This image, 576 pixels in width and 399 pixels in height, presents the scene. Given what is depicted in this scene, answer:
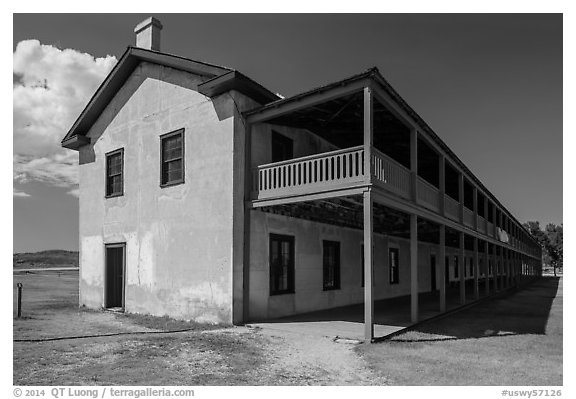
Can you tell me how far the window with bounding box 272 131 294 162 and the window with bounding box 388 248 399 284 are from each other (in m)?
10.3

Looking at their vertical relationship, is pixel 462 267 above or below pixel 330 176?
below

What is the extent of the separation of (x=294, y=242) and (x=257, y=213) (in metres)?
2.20

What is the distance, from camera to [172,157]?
15.0 meters

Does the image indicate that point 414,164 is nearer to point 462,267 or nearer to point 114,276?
point 462,267

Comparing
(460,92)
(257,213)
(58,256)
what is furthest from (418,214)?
(58,256)

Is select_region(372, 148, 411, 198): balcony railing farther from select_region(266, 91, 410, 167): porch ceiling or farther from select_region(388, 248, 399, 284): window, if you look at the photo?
select_region(388, 248, 399, 284): window

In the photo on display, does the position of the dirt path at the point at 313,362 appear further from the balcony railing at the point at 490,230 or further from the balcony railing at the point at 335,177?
the balcony railing at the point at 490,230

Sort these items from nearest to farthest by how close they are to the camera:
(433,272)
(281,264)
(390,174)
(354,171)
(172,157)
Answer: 1. (354,171)
2. (390,174)
3. (281,264)
4. (172,157)
5. (433,272)

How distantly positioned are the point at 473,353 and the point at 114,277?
1299 cm

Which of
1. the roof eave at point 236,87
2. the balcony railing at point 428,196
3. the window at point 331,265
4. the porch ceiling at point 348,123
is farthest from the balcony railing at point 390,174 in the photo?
the window at point 331,265

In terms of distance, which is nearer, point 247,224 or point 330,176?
point 330,176

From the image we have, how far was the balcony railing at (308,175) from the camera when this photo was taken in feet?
36.7

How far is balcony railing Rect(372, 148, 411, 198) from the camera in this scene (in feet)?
36.6

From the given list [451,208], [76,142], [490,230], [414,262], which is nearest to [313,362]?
[414,262]
